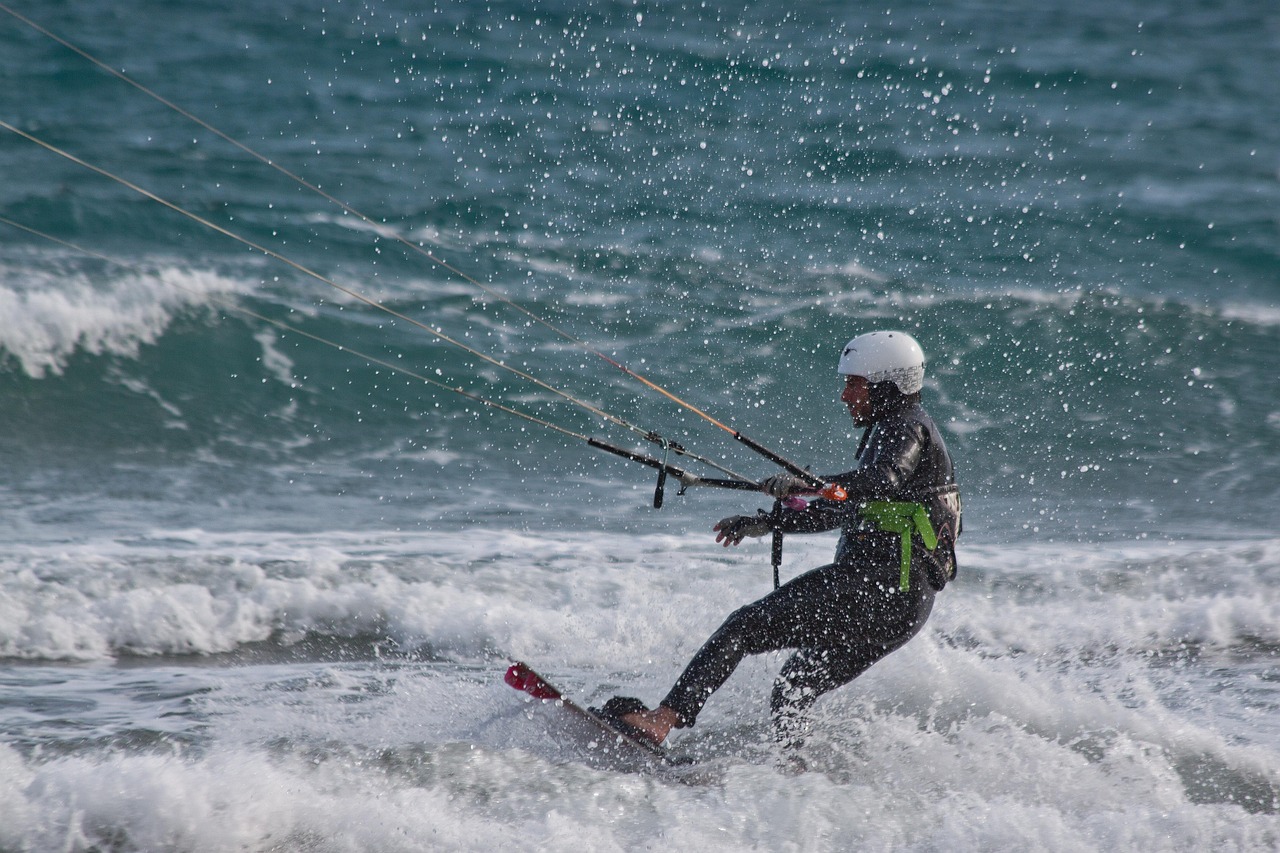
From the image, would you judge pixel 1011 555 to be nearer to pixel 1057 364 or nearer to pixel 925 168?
pixel 1057 364

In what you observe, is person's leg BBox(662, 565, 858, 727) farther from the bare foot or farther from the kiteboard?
the kiteboard

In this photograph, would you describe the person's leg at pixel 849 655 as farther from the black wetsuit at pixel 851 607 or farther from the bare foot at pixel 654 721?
the bare foot at pixel 654 721

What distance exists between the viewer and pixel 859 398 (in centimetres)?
461

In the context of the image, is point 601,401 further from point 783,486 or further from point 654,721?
point 783,486

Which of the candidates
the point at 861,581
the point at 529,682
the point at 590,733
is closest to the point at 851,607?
the point at 861,581

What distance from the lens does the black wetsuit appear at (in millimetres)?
4430

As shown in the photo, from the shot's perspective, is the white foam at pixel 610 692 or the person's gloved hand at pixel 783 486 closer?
the white foam at pixel 610 692

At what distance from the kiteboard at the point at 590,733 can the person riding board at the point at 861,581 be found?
8 cm

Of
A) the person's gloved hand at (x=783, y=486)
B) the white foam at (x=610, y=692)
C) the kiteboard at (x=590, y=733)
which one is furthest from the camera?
the kiteboard at (x=590, y=733)

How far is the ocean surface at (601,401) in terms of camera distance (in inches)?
172

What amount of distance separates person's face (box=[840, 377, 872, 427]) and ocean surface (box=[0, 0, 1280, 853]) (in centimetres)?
144

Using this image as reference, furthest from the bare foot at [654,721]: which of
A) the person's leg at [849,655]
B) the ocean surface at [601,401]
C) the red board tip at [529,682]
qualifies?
the person's leg at [849,655]

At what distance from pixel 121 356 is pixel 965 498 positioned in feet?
30.6

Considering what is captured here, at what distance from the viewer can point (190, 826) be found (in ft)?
12.4
